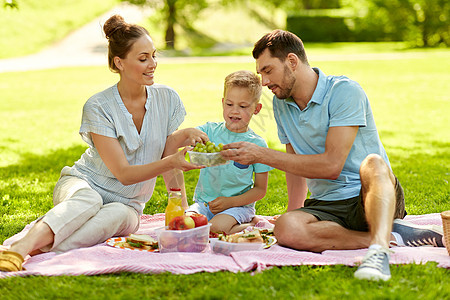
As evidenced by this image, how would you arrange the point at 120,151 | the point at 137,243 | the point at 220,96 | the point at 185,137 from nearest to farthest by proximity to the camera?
the point at 137,243
the point at 120,151
the point at 185,137
the point at 220,96

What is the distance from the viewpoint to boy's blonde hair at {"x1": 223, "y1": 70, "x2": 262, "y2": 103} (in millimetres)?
4477

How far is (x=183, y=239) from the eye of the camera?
3.93 m

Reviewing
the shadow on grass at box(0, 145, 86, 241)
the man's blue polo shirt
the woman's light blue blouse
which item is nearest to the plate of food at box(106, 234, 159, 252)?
the woman's light blue blouse

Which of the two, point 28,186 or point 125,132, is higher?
point 125,132

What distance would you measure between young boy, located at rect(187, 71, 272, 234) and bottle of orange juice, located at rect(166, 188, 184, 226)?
0.31 meters

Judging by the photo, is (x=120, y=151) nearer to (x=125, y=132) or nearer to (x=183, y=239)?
(x=125, y=132)

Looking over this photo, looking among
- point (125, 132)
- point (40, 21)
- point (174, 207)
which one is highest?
point (40, 21)

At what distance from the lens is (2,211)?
5.39 meters

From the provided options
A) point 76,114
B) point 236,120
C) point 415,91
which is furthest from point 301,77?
point 415,91

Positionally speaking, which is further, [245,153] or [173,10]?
[173,10]

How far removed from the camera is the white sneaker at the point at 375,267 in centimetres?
334

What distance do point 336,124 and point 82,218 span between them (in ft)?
6.05

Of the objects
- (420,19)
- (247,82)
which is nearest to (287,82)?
(247,82)

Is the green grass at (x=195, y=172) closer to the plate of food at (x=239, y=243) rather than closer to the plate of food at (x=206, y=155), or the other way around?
the plate of food at (x=239, y=243)
